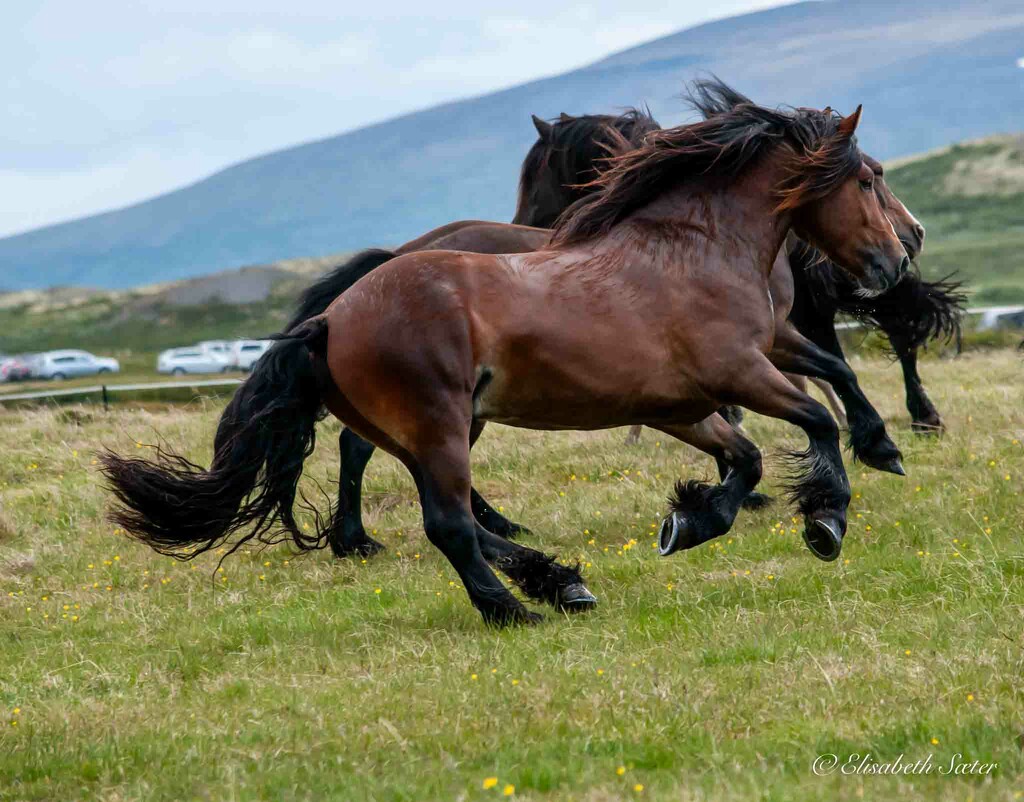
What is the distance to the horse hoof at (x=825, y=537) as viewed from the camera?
6.38 meters

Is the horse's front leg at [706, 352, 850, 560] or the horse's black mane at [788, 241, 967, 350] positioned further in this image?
the horse's black mane at [788, 241, 967, 350]

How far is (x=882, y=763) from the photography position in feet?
13.4

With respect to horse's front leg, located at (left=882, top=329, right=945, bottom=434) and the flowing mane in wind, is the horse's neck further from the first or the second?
horse's front leg, located at (left=882, top=329, right=945, bottom=434)

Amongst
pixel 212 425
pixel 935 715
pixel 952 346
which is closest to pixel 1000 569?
pixel 935 715

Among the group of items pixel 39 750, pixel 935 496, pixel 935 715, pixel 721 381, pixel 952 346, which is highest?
pixel 721 381

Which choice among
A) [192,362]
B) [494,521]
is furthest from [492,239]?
[192,362]

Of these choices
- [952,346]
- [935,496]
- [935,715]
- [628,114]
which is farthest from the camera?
[952,346]

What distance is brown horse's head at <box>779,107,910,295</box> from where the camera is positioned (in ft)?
22.2

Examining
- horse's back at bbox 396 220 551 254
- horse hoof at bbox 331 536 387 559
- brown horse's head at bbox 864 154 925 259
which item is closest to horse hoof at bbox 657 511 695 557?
horse's back at bbox 396 220 551 254

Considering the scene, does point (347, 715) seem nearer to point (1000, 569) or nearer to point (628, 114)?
point (1000, 569)

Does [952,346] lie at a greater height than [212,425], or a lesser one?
lesser

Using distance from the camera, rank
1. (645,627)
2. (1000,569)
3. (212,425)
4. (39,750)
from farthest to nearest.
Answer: (212,425) → (1000,569) → (645,627) → (39,750)

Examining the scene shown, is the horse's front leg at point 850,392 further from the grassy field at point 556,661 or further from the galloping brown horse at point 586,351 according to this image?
the galloping brown horse at point 586,351

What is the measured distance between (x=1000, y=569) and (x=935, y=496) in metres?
1.78
